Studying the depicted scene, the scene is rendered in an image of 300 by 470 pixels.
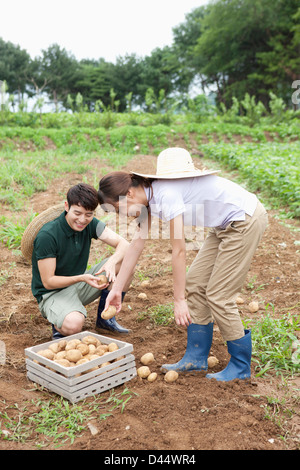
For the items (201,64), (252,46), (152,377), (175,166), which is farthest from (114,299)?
(201,64)

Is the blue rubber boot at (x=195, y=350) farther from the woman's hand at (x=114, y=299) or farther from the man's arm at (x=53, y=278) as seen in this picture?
the man's arm at (x=53, y=278)

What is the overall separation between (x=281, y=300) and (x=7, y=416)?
2.19m

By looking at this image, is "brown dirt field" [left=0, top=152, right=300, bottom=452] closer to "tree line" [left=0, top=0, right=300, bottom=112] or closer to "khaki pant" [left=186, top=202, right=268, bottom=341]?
"khaki pant" [left=186, top=202, right=268, bottom=341]

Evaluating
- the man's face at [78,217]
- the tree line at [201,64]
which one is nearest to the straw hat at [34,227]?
the man's face at [78,217]

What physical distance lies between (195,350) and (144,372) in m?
0.33

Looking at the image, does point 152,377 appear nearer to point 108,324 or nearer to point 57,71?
point 108,324

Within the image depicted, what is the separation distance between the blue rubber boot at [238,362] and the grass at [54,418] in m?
0.52

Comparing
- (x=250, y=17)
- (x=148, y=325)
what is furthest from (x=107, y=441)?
(x=250, y=17)

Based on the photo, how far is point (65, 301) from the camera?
266 centimetres

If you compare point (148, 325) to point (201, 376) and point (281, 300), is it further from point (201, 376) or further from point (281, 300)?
point (281, 300)

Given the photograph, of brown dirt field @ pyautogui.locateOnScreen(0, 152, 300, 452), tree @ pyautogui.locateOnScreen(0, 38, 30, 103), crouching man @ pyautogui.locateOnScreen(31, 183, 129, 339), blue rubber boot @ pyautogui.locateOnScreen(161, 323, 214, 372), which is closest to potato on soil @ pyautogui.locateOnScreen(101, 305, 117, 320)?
crouching man @ pyautogui.locateOnScreen(31, 183, 129, 339)

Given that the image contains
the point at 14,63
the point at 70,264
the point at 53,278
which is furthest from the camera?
the point at 14,63

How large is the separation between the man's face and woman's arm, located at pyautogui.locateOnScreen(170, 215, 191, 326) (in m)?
0.71

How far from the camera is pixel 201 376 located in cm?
232
